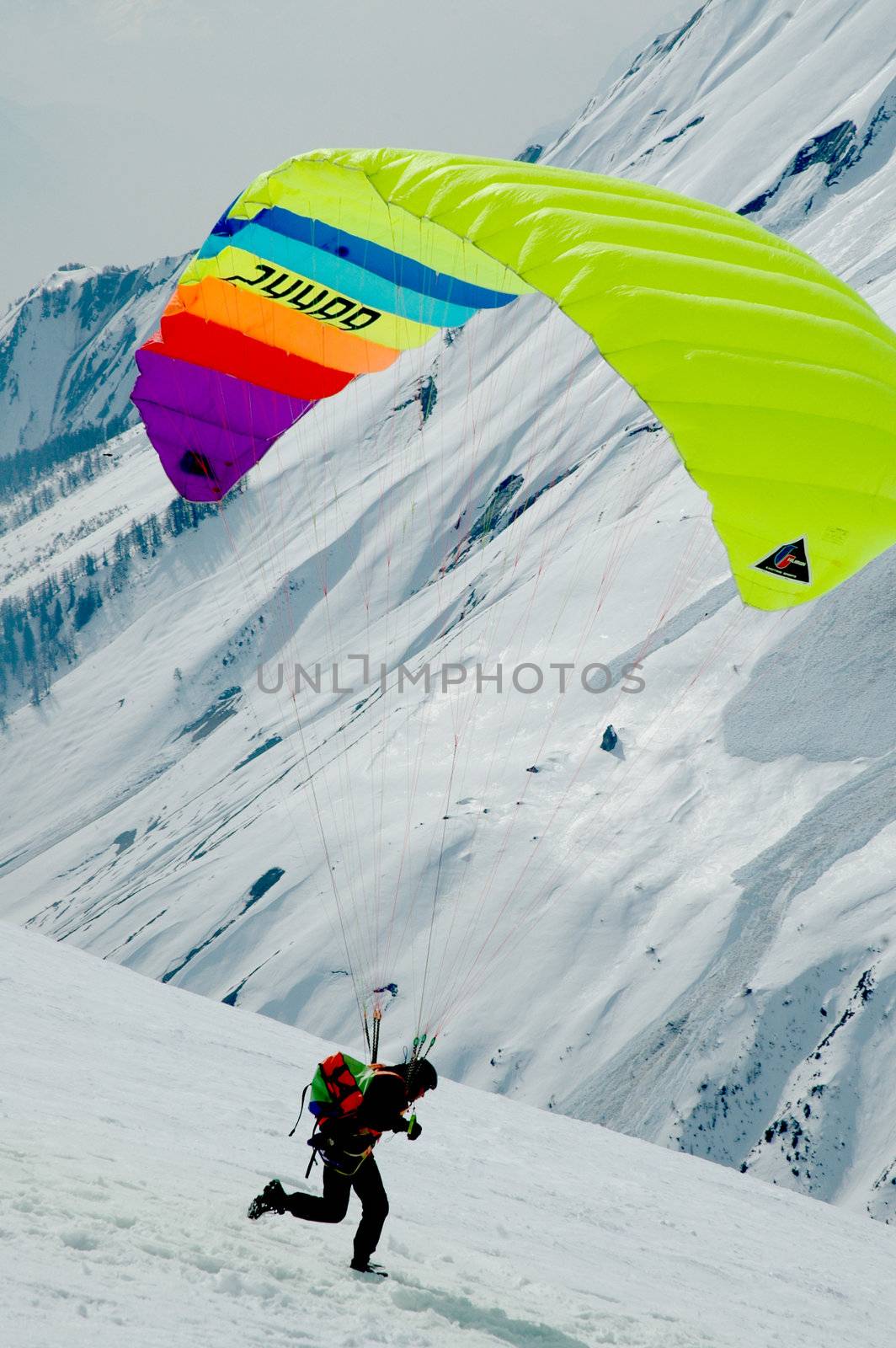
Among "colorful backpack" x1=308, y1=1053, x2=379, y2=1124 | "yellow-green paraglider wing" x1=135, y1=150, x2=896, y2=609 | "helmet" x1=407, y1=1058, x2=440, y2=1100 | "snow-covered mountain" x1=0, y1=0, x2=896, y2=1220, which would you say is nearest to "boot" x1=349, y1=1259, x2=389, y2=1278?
"colorful backpack" x1=308, y1=1053, x2=379, y2=1124

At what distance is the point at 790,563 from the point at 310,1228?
511cm

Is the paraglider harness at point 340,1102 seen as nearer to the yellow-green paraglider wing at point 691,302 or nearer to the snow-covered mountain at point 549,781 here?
the yellow-green paraglider wing at point 691,302

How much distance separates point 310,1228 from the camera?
21.4 feet

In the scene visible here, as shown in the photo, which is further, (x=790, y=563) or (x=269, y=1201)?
(x=790, y=563)

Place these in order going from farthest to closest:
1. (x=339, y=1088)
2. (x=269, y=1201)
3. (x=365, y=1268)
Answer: (x=339, y=1088), (x=269, y=1201), (x=365, y=1268)

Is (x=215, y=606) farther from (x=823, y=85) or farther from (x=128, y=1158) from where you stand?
(x=128, y=1158)

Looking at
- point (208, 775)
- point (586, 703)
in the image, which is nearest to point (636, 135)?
point (208, 775)

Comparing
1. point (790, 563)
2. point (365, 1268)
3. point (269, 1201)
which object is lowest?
point (365, 1268)

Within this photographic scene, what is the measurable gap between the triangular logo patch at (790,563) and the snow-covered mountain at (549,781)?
9.37 meters

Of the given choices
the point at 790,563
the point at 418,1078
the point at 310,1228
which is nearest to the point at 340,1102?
the point at 418,1078

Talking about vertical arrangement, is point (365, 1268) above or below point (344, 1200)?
below

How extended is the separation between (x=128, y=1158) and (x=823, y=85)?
13196 centimetres

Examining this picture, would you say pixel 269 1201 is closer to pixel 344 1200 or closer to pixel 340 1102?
pixel 344 1200

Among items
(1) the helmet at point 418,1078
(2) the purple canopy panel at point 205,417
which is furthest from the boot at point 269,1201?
(2) the purple canopy panel at point 205,417
